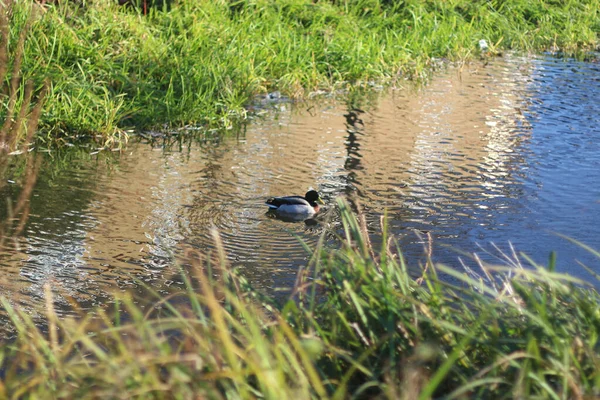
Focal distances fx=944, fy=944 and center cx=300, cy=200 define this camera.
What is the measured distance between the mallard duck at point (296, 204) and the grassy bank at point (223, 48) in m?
2.71

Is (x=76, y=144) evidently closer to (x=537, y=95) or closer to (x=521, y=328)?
(x=537, y=95)

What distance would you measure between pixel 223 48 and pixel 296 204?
4.84 m

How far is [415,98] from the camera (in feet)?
41.4

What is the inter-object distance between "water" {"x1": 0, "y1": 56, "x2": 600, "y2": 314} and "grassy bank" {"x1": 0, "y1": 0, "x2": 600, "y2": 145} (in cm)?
58

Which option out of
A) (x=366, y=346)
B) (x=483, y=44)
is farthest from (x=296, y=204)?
(x=483, y=44)

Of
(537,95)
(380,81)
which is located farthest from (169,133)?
(537,95)

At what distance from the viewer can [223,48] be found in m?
12.2

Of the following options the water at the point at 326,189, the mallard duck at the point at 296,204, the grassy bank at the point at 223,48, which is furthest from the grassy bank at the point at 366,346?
the grassy bank at the point at 223,48

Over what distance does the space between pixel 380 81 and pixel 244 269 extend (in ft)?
24.6

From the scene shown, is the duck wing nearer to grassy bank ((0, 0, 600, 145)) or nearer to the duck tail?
the duck tail

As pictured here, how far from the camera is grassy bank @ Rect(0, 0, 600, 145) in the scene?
10359 millimetres

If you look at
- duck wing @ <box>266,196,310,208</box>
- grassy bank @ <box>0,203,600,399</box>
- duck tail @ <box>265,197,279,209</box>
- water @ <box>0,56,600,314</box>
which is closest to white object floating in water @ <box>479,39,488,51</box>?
water @ <box>0,56,600,314</box>

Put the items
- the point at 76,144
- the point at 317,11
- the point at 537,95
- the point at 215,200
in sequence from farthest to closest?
the point at 317,11
the point at 537,95
the point at 76,144
the point at 215,200

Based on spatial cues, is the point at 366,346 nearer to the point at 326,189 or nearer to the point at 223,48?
the point at 326,189
